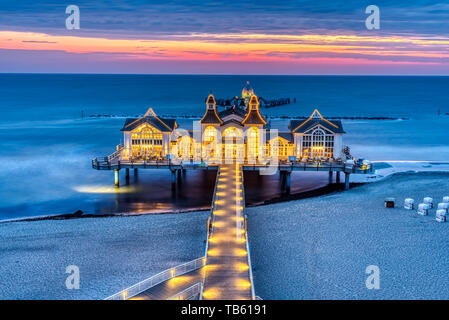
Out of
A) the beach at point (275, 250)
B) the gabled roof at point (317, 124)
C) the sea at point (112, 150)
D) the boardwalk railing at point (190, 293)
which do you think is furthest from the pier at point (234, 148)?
the boardwalk railing at point (190, 293)

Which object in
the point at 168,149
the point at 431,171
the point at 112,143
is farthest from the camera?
the point at 112,143

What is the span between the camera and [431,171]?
141 ft

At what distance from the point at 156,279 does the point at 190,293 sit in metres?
1.90

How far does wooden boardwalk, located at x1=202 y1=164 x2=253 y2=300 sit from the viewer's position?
679 inches

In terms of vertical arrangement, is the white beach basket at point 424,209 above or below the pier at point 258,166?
below

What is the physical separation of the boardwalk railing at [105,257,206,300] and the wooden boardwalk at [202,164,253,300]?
2.53 feet

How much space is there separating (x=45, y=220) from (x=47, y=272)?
34.2ft

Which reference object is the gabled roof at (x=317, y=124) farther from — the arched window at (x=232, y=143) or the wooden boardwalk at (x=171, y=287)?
the wooden boardwalk at (x=171, y=287)

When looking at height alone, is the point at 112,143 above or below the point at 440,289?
above

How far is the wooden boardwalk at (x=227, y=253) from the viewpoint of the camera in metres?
17.2

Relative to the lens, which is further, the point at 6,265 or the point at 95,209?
the point at 95,209

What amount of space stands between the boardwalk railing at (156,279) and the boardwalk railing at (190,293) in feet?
4.68
